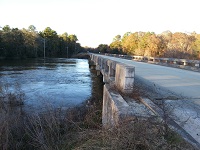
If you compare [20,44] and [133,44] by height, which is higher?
[133,44]

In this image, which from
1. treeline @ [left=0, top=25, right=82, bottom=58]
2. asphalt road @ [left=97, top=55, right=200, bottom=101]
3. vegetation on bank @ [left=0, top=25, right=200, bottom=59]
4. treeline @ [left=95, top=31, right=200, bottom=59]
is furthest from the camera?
treeline @ [left=0, top=25, right=82, bottom=58]

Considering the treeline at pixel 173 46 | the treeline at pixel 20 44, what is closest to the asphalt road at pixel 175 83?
the treeline at pixel 173 46

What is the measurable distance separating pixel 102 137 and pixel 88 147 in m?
0.33

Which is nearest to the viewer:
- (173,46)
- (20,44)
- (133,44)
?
(173,46)

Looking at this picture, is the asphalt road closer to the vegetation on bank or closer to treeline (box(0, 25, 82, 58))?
the vegetation on bank

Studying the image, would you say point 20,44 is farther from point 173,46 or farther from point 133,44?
point 173,46

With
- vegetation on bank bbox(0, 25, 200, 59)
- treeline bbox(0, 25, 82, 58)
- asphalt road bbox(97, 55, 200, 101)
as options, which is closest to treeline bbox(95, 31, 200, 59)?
vegetation on bank bbox(0, 25, 200, 59)

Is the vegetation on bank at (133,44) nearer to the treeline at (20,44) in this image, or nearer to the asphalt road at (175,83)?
the treeline at (20,44)

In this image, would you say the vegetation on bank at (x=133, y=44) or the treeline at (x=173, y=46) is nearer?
the treeline at (x=173, y=46)

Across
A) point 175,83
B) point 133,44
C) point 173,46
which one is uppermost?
point 133,44

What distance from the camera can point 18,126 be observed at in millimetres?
7078

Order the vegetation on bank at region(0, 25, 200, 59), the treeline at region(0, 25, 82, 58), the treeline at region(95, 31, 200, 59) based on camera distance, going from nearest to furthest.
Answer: the treeline at region(95, 31, 200, 59) < the vegetation on bank at region(0, 25, 200, 59) < the treeline at region(0, 25, 82, 58)

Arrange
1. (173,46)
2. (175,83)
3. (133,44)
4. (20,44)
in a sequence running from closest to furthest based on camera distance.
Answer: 1. (175,83)
2. (173,46)
3. (20,44)
4. (133,44)

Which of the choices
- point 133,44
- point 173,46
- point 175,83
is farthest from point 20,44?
point 175,83
